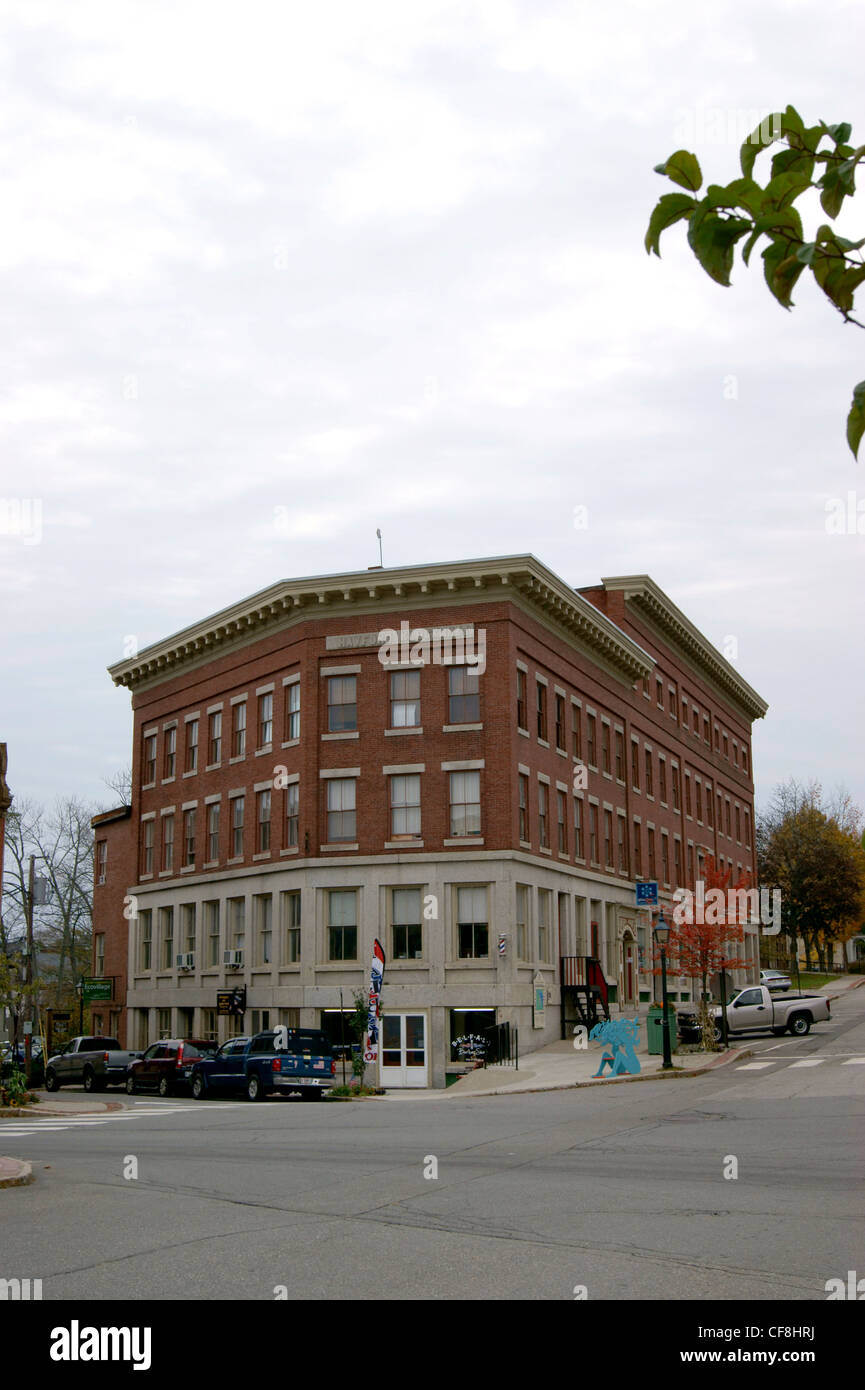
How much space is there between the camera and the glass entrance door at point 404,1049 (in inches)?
1537

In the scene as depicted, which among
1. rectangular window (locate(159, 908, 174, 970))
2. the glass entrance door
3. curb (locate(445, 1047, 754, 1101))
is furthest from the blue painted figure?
rectangular window (locate(159, 908, 174, 970))

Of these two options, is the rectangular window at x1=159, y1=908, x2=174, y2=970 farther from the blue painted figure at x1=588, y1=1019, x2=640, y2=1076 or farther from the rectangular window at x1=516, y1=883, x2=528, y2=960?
the blue painted figure at x1=588, y1=1019, x2=640, y2=1076

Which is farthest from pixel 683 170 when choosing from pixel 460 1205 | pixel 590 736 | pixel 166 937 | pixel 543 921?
pixel 166 937

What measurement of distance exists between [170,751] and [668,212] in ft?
166

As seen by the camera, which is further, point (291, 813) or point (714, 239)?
point (291, 813)

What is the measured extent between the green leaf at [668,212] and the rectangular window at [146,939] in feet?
168

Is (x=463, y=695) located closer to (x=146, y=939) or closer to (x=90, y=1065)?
(x=90, y=1065)

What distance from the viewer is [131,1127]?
24.4m

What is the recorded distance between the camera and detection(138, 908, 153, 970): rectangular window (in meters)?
52.7

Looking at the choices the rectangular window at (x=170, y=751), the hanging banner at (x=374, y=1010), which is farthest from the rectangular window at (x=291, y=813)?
the rectangular window at (x=170, y=751)

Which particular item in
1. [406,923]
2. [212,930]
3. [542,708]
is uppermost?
[542,708]

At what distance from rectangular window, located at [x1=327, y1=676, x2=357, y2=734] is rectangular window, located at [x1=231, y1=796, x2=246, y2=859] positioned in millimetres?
6086

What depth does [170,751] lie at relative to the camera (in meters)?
53.2

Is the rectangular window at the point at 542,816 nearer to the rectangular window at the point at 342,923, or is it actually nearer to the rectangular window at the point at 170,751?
the rectangular window at the point at 342,923
